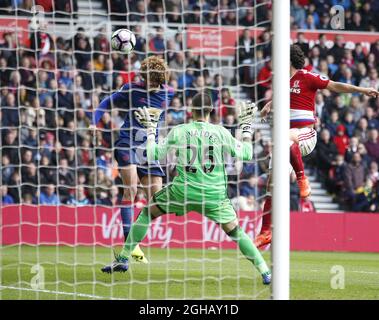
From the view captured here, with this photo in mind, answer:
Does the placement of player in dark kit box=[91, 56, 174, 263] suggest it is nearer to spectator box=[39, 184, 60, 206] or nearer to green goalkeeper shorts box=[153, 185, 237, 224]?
green goalkeeper shorts box=[153, 185, 237, 224]

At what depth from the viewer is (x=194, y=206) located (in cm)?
925

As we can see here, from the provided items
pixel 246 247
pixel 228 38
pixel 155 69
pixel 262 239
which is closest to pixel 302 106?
pixel 262 239

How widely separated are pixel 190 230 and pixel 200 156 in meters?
7.64

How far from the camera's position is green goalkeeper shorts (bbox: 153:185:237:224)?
359 inches

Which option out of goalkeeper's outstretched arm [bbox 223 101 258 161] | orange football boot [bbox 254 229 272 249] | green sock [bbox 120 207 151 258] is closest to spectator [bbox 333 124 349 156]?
orange football boot [bbox 254 229 272 249]

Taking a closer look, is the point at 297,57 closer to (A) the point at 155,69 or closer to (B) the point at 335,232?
(A) the point at 155,69

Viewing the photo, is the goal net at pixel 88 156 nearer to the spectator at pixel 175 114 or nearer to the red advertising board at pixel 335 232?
the spectator at pixel 175 114

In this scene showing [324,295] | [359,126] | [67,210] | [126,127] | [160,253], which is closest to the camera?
[324,295]

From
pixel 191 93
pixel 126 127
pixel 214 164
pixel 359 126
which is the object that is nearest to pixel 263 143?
pixel 191 93

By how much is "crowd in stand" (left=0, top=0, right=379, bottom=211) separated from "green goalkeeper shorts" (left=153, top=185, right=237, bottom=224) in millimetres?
4343

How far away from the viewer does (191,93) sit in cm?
1714

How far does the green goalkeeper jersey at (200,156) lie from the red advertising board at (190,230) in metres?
6.18

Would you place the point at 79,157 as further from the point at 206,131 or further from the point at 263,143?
the point at 206,131

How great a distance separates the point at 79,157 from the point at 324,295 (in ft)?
25.0
